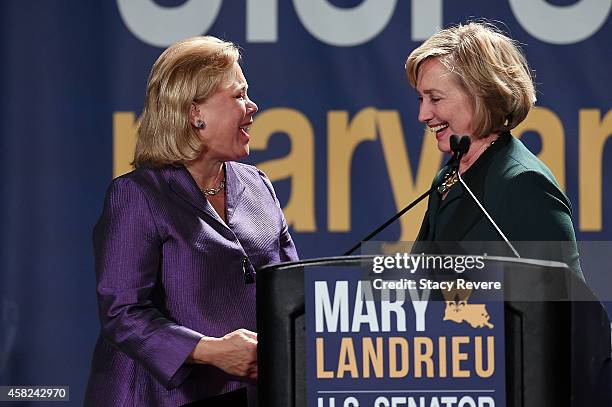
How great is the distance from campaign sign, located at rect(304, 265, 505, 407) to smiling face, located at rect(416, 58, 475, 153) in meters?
0.79

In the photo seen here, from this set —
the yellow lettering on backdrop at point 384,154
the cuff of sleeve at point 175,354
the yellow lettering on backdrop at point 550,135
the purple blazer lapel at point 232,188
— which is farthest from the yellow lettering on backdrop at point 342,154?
the cuff of sleeve at point 175,354

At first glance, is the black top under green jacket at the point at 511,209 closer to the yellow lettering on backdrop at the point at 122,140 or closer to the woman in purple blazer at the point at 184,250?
the woman in purple blazer at the point at 184,250

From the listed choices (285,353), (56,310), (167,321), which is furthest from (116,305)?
(56,310)

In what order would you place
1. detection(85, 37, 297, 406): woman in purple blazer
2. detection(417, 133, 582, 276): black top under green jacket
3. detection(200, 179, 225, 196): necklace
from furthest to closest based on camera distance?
detection(200, 179, 225, 196): necklace < detection(85, 37, 297, 406): woman in purple blazer < detection(417, 133, 582, 276): black top under green jacket

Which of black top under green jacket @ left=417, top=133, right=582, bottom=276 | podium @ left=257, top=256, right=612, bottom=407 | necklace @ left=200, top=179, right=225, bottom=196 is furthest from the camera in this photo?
necklace @ left=200, top=179, right=225, bottom=196

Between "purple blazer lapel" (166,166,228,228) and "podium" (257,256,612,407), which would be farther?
"purple blazer lapel" (166,166,228,228)

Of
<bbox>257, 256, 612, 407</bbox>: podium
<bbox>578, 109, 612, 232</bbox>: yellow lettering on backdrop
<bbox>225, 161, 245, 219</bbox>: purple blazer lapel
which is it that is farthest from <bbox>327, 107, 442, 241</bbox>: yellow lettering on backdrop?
<bbox>257, 256, 612, 407</bbox>: podium

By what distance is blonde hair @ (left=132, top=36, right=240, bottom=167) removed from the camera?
75.4 inches

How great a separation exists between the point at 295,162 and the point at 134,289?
1387 mm

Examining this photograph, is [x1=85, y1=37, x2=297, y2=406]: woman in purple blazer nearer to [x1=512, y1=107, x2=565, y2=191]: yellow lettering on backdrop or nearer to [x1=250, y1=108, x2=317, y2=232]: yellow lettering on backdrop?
[x1=250, y1=108, x2=317, y2=232]: yellow lettering on backdrop

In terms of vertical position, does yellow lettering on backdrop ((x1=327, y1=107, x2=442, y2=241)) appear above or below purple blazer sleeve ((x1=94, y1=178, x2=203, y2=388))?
above

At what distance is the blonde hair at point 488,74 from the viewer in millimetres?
1840

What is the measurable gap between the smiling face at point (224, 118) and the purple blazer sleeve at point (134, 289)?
8.2 inches

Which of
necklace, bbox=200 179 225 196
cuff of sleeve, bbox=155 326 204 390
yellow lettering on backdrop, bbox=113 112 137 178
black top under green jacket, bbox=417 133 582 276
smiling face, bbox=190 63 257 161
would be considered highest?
yellow lettering on backdrop, bbox=113 112 137 178
